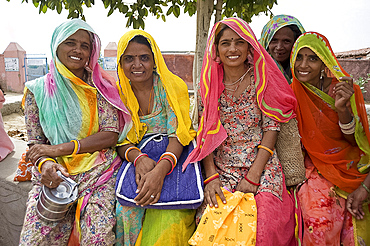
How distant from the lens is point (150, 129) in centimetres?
260

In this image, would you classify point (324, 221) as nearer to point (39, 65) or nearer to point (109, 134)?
point (109, 134)

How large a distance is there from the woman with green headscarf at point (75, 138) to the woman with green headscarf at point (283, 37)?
180cm

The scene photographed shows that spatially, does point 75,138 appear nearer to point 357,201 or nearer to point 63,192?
point 63,192

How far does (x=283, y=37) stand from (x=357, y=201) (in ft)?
5.98

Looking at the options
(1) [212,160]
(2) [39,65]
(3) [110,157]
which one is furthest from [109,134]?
(2) [39,65]

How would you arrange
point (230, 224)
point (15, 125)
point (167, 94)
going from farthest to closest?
point (15, 125) → point (167, 94) → point (230, 224)

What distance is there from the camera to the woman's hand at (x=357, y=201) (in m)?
2.07

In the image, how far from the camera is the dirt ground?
18.7ft

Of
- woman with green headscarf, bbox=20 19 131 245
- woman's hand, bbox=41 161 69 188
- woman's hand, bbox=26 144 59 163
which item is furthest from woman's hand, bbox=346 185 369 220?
woman's hand, bbox=26 144 59 163

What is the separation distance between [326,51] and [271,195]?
4.36ft

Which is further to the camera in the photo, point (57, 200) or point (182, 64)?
point (182, 64)

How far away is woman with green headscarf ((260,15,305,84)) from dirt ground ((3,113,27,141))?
498 cm

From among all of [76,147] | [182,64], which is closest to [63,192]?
[76,147]

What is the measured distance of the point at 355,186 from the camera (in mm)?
2158
